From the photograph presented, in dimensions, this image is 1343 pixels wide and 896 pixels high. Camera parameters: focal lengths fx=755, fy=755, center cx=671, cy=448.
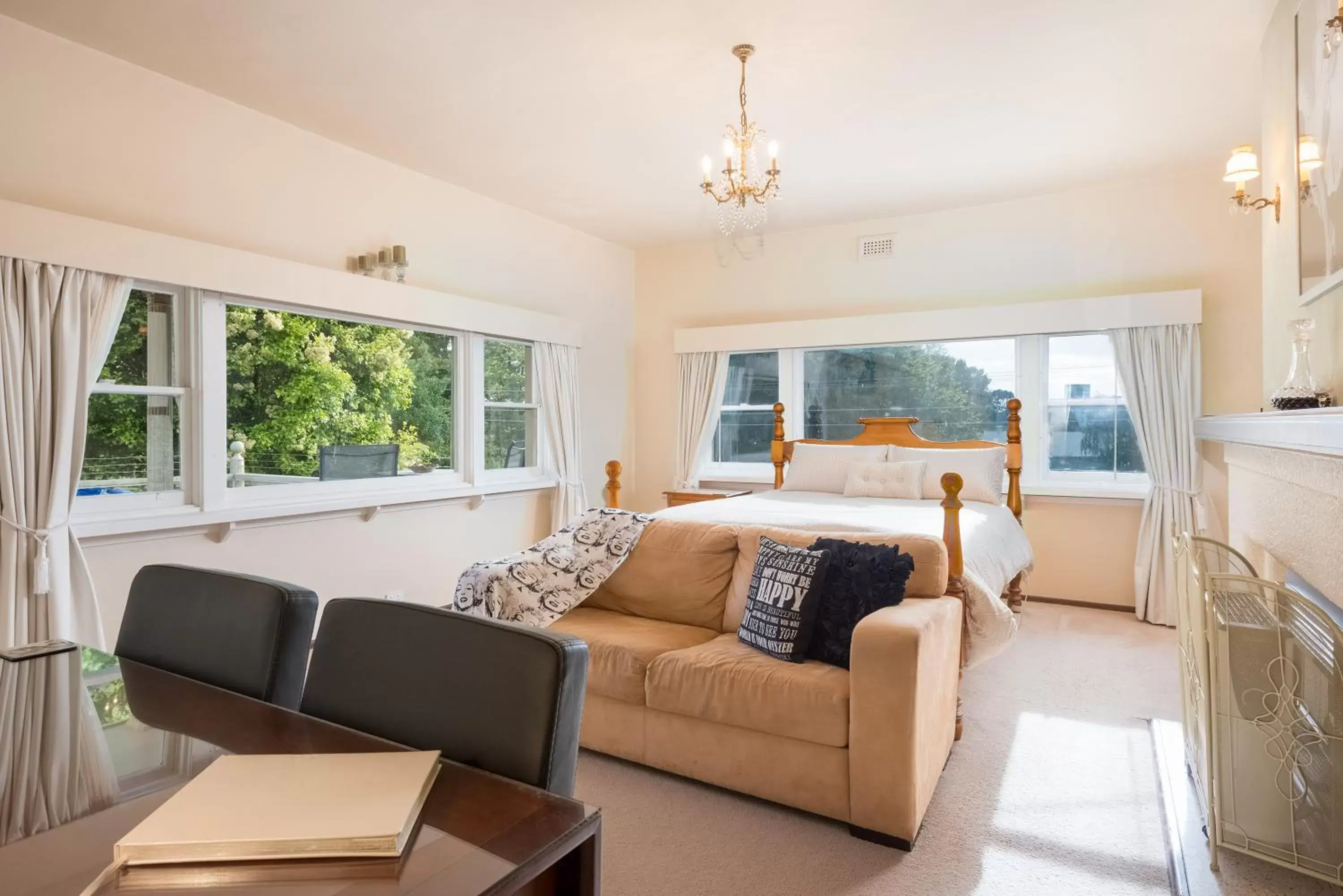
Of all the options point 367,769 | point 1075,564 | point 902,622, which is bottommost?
point 1075,564

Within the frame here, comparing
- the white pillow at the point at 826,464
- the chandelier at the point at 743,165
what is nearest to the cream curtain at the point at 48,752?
the chandelier at the point at 743,165

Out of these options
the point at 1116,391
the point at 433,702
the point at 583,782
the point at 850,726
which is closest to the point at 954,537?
the point at 850,726

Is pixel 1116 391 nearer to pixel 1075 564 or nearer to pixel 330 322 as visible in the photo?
pixel 1075 564

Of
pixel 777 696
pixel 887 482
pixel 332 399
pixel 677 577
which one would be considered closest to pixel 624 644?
pixel 677 577

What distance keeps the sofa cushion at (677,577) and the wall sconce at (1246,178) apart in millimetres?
2306

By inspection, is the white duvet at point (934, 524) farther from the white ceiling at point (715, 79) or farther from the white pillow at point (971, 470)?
the white ceiling at point (715, 79)

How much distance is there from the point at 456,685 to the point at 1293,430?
6.22ft

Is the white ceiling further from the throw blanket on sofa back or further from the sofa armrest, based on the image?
the sofa armrest

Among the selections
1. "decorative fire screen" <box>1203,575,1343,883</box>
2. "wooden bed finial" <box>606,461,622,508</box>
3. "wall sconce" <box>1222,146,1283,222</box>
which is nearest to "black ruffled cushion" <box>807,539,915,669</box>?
"decorative fire screen" <box>1203,575,1343,883</box>

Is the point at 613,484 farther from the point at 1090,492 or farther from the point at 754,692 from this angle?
the point at 1090,492

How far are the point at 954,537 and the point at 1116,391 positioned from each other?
281 cm

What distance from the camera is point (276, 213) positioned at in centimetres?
365

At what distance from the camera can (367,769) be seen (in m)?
0.85

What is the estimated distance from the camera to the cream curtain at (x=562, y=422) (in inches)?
208
